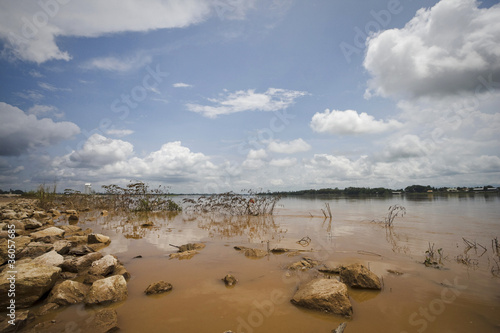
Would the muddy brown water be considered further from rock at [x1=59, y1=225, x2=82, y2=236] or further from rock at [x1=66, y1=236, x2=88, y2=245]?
rock at [x1=59, y1=225, x2=82, y2=236]

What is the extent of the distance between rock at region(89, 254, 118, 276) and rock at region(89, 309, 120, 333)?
1.66m

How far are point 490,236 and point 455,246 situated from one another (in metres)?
2.75

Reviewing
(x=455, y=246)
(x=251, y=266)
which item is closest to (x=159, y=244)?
(x=251, y=266)

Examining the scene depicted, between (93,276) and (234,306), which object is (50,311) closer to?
(93,276)

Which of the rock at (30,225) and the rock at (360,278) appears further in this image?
the rock at (30,225)

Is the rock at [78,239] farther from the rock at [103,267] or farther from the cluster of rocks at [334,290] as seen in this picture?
the cluster of rocks at [334,290]

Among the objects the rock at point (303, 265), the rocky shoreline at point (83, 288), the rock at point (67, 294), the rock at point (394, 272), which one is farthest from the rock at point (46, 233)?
the rock at point (394, 272)

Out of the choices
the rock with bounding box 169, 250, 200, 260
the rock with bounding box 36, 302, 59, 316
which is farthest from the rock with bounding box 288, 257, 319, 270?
A: the rock with bounding box 36, 302, 59, 316

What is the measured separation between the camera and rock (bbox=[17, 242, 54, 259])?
5638 mm

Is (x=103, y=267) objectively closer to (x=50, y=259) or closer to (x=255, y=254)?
(x=50, y=259)

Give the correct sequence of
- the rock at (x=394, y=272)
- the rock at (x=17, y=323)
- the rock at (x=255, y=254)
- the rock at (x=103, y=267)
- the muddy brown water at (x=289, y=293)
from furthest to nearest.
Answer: the rock at (x=255, y=254) → the rock at (x=394, y=272) → the rock at (x=103, y=267) → the muddy brown water at (x=289, y=293) → the rock at (x=17, y=323)

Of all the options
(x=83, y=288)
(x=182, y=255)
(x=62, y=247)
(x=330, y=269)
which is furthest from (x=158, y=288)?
(x=62, y=247)

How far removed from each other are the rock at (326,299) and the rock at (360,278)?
33.2 inches

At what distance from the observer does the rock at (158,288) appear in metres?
4.38
